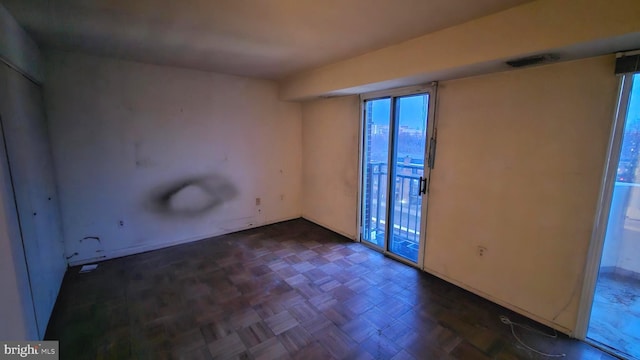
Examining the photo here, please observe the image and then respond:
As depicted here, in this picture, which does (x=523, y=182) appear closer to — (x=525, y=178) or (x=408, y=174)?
(x=525, y=178)

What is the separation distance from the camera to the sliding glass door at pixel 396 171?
2967 millimetres

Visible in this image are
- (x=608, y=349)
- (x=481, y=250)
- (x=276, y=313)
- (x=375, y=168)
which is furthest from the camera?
(x=375, y=168)

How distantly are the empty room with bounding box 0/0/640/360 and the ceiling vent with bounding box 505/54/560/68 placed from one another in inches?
1.1

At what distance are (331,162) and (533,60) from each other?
2.65 m

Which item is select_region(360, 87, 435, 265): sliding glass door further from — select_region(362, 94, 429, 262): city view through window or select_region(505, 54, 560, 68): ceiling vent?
select_region(505, 54, 560, 68): ceiling vent

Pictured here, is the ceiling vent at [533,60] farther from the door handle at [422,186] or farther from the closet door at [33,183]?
the closet door at [33,183]

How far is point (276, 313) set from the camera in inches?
90.1

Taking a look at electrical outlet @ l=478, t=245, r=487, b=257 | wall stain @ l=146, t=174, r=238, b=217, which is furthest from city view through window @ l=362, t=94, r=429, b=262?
wall stain @ l=146, t=174, r=238, b=217

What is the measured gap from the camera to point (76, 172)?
2.96 metres

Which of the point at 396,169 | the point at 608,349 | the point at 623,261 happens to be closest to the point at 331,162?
the point at 396,169

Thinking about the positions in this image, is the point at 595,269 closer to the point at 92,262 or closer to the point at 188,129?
the point at 188,129

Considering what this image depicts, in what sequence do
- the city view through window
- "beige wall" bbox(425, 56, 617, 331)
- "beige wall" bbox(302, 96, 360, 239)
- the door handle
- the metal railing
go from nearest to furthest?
"beige wall" bbox(425, 56, 617, 331), the door handle, the city view through window, the metal railing, "beige wall" bbox(302, 96, 360, 239)

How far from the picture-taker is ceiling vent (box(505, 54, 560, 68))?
1831 mm

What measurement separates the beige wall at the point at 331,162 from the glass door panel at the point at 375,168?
0.45ft
